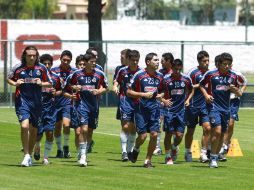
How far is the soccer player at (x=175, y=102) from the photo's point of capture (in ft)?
64.4

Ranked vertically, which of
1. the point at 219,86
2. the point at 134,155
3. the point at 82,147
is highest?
the point at 219,86

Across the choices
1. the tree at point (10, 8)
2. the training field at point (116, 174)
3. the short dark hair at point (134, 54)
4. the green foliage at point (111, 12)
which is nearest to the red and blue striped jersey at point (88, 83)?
the short dark hair at point (134, 54)

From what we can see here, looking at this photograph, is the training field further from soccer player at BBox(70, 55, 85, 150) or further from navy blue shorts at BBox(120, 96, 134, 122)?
navy blue shorts at BBox(120, 96, 134, 122)

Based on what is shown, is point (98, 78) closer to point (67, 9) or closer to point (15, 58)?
point (15, 58)

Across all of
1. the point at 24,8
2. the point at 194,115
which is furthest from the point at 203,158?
the point at 24,8

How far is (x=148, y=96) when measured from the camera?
18266 millimetres

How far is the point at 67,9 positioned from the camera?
436 feet

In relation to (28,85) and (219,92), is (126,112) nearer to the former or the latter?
(219,92)

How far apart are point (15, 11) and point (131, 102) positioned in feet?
Result: 259

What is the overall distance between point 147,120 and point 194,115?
227 centimetres

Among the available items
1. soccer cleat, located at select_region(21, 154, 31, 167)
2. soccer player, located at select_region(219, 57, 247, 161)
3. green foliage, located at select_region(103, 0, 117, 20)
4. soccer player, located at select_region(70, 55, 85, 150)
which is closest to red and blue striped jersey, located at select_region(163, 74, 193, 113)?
soccer player, located at select_region(219, 57, 247, 161)

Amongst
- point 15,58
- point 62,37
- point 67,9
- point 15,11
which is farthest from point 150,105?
point 67,9

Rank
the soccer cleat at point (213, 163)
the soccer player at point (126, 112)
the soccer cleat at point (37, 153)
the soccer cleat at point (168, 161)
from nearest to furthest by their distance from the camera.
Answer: the soccer cleat at point (213, 163), the soccer cleat at point (168, 161), the soccer cleat at point (37, 153), the soccer player at point (126, 112)

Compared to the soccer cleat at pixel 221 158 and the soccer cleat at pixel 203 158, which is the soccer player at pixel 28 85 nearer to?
the soccer cleat at pixel 203 158
